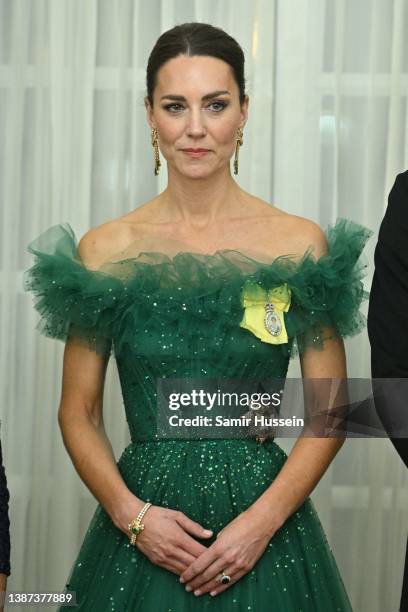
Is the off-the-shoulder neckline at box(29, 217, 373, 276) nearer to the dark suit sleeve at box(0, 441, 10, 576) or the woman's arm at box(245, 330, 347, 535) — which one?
the woman's arm at box(245, 330, 347, 535)

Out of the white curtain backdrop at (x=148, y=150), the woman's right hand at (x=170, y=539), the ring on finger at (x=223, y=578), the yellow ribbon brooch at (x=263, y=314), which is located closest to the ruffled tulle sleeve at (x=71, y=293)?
the yellow ribbon brooch at (x=263, y=314)

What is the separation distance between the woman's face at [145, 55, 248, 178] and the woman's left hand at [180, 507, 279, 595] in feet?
2.09

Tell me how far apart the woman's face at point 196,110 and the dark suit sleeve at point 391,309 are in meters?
0.43

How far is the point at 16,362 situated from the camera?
3104 mm

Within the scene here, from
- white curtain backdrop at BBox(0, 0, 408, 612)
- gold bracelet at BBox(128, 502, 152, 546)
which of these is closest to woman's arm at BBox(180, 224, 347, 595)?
gold bracelet at BBox(128, 502, 152, 546)

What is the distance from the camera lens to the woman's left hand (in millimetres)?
1997

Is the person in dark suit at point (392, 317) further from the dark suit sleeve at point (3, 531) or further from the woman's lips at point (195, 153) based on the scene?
the dark suit sleeve at point (3, 531)

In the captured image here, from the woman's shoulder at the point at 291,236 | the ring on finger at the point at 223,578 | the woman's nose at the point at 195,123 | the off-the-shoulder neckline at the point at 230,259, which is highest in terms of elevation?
the woman's nose at the point at 195,123

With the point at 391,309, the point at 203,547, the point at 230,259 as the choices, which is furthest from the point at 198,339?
the point at 391,309

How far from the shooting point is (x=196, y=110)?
82.0 inches

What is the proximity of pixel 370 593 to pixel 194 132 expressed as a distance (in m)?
1.53

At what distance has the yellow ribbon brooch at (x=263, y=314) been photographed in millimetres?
2086

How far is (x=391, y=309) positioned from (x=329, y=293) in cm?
40

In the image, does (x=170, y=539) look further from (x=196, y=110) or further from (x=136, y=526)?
(x=196, y=110)
